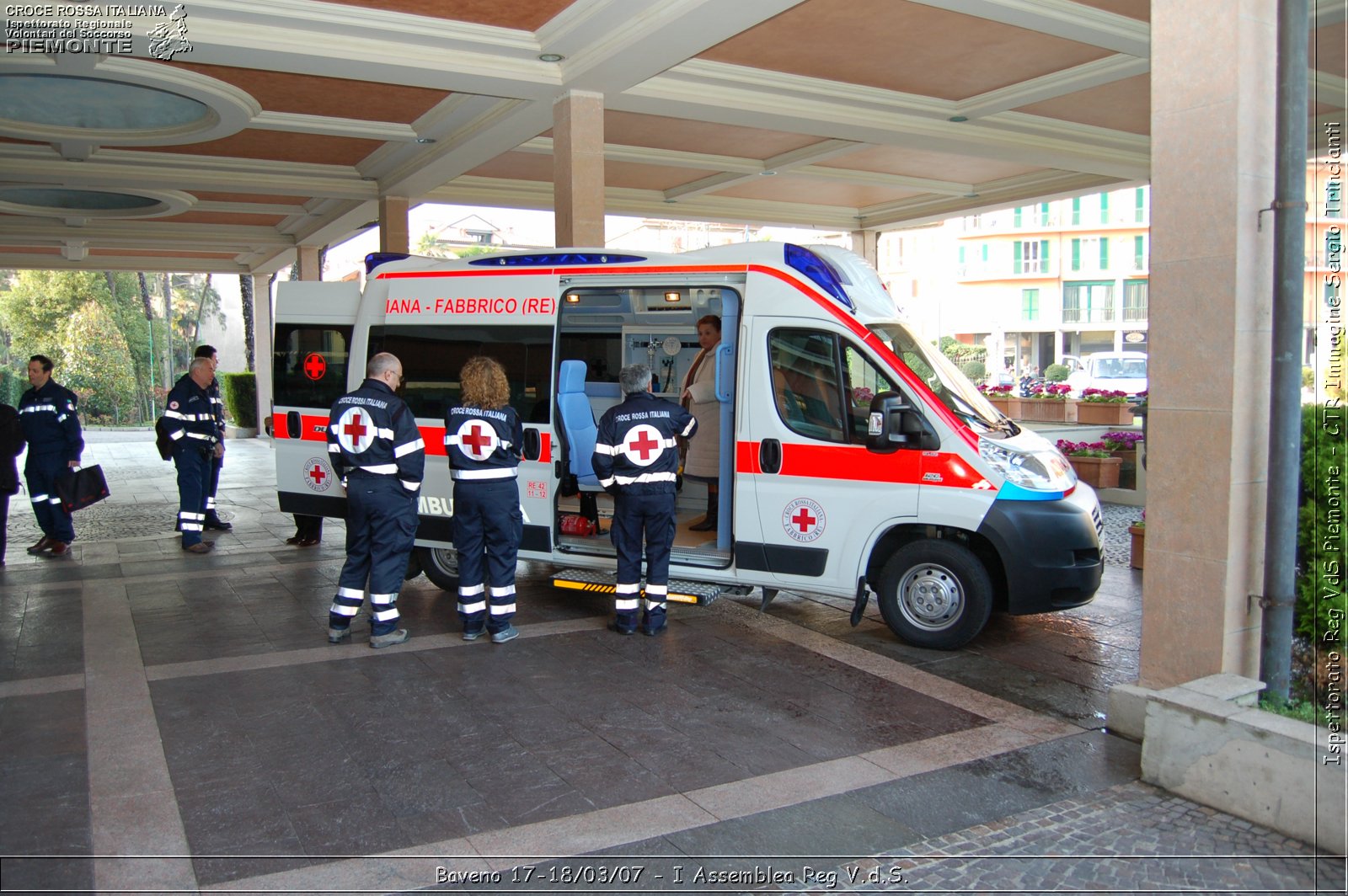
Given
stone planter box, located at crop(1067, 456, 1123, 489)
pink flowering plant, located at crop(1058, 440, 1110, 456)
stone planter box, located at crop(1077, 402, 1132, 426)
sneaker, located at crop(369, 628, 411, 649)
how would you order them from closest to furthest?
sneaker, located at crop(369, 628, 411, 649)
stone planter box, located at crop(1067, 456, 1123, 489)
pink flowering plant, located at crop(1058, 440, 1110, 456)
stone planter box, located at crop(1077, 402, 1132, 426)

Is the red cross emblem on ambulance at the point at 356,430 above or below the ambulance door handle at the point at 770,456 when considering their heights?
above

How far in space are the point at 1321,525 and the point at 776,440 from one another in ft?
10.5

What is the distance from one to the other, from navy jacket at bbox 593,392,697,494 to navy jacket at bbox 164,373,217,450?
18.6 ft

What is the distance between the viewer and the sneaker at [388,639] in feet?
21.5

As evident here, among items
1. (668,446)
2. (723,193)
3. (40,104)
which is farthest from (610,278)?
(723,193)

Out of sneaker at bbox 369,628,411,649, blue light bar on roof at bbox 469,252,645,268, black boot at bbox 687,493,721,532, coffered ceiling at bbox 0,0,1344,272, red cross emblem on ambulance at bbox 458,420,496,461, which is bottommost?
sneaker at bbox 369,628,411,649

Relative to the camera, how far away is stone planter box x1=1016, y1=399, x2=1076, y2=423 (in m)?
19.8

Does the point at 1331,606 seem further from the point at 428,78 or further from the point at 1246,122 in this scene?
the point at 428,78

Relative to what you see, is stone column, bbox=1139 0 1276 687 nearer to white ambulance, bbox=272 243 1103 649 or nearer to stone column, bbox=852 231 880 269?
white ambulance, bbox=272 243 1103 649

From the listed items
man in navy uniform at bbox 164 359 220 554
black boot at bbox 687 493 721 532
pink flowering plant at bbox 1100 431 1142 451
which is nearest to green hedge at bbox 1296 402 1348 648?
black boot at bbox 687 493 721 532

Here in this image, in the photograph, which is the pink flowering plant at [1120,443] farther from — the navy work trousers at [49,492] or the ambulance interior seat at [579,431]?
the navy work trousers at [49,492]

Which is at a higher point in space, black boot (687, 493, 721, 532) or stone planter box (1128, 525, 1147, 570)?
black boot (687, 493, 721, 532)

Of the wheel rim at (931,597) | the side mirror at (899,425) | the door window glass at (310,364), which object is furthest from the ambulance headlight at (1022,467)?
the door window glass at (310,364)

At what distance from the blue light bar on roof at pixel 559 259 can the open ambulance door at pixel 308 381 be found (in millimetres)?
1606
